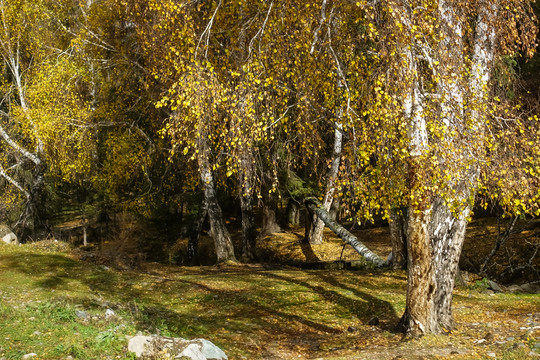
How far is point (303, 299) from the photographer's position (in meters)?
13.1

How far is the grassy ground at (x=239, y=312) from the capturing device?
798 centimetres

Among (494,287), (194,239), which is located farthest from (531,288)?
(194,239)

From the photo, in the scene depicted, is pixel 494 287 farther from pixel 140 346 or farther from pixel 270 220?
pixel 270 220

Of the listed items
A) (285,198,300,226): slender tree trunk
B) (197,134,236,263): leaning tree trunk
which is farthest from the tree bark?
(285,198,300,226): slender tree trunk

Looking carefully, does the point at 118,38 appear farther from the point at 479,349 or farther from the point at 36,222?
the point at 479,349

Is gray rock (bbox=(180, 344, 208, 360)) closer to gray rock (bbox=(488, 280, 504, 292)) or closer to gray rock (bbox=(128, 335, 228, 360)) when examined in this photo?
gray rock (bbox=(128, 335, 228, 360))

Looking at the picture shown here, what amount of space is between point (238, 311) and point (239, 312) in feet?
0.25

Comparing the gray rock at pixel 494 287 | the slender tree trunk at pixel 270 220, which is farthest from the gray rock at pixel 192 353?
the slender tree trunk at pixel 270 220

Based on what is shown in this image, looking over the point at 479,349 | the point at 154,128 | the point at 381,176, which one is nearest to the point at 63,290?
the point at 381,176

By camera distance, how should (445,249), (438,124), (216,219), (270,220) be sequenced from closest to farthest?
(438,124) < (445,249) < (216,219) < (270,220)

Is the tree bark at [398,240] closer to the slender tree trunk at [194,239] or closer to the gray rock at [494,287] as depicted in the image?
the gray rock at [494,287]

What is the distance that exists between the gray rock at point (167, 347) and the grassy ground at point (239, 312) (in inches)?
7.2

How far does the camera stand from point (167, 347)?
23.4 ft

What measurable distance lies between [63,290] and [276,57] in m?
7.40
